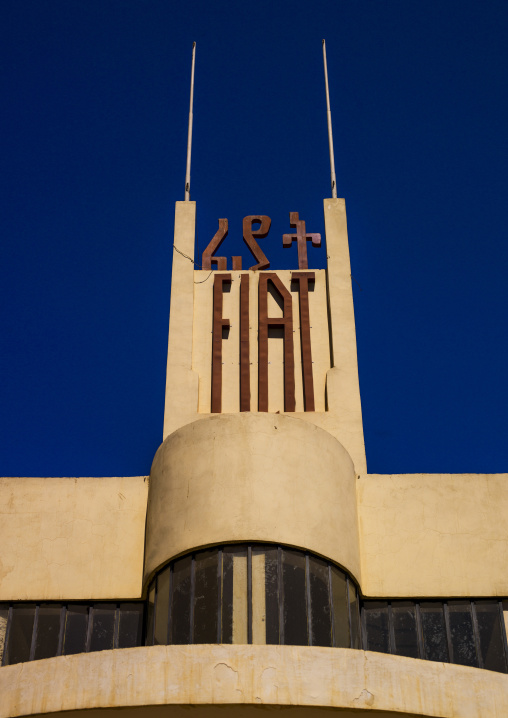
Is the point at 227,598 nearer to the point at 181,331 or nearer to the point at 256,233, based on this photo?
the point at 181,331

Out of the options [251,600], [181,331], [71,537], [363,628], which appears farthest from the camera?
[181,331]

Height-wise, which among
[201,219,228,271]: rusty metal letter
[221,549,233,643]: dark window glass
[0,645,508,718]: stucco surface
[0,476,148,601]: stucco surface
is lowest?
[0,645,508,718]: stucco surface

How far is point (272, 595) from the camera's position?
18.9m

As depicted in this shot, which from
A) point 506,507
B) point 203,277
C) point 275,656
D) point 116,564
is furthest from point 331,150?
point 275,656

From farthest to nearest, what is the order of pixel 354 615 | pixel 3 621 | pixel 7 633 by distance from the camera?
pixel 3 621
pixel 7 633
pixel 354 615

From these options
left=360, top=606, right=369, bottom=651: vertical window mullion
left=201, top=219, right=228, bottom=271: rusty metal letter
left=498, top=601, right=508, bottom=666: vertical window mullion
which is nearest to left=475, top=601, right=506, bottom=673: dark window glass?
left=498, top=601, right=508, bottom=666: vertical window mullion

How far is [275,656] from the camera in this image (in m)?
16.7

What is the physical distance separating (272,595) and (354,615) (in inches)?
92.7

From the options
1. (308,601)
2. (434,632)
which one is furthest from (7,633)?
(434,632)

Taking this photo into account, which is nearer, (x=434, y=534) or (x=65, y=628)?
(x=65, y=628)

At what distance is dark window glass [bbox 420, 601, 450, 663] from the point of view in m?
20.9

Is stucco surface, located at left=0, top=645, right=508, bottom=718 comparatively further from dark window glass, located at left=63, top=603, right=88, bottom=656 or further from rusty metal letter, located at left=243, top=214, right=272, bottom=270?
rusty metal letter, located at left=243, top=214, right=272, bottom=270

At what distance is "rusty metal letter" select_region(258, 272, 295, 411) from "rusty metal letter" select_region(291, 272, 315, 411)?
28cm

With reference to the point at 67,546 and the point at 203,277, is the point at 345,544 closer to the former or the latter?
the point at 67,546
